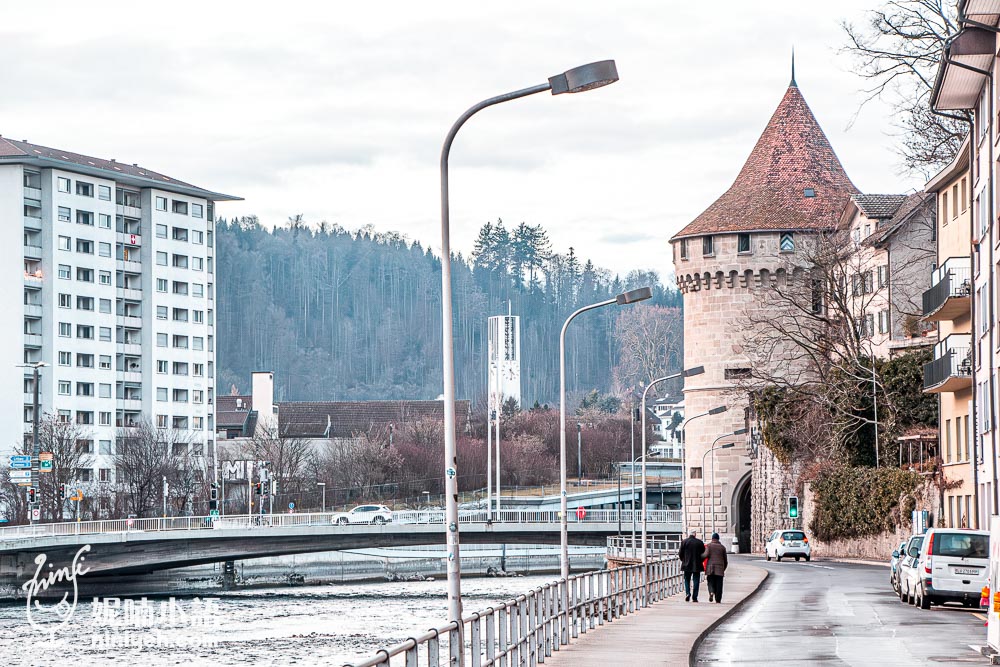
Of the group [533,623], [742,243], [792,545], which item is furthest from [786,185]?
[533,623]

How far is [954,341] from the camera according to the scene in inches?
1971

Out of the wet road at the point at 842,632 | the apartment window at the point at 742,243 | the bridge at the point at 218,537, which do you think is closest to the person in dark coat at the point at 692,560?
the wet road at the point at 842,632

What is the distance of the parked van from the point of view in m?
28.2

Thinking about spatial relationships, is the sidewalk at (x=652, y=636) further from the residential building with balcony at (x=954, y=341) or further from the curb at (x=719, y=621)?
the residential building with balcony at (x=954, y=341)

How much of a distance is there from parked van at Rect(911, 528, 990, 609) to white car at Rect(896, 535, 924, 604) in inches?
41.6

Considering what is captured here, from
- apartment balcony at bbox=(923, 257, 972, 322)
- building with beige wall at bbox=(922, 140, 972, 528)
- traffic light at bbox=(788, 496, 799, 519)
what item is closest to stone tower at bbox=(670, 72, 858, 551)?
traffic light at bbox=(788, 496, 799, 519)

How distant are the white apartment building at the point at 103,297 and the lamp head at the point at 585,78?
103775 mm

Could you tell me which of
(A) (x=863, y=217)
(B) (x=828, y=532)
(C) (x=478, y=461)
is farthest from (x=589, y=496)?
(B) (x=828, y=532)

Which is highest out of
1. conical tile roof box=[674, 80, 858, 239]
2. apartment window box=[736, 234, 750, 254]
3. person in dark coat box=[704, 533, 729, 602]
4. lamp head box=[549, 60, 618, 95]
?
conical tile roof box=[674, 80, 858, 239]

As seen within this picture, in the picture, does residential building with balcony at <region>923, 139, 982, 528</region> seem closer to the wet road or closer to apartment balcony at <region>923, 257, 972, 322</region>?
apartment balcony at <region>923, 257, 972, 322</region>

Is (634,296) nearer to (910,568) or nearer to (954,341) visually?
(910,568)

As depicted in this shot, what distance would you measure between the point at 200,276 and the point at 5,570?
244ft

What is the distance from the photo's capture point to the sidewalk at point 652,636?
19.8 meters

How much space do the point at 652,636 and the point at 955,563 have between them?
24.5 feet
